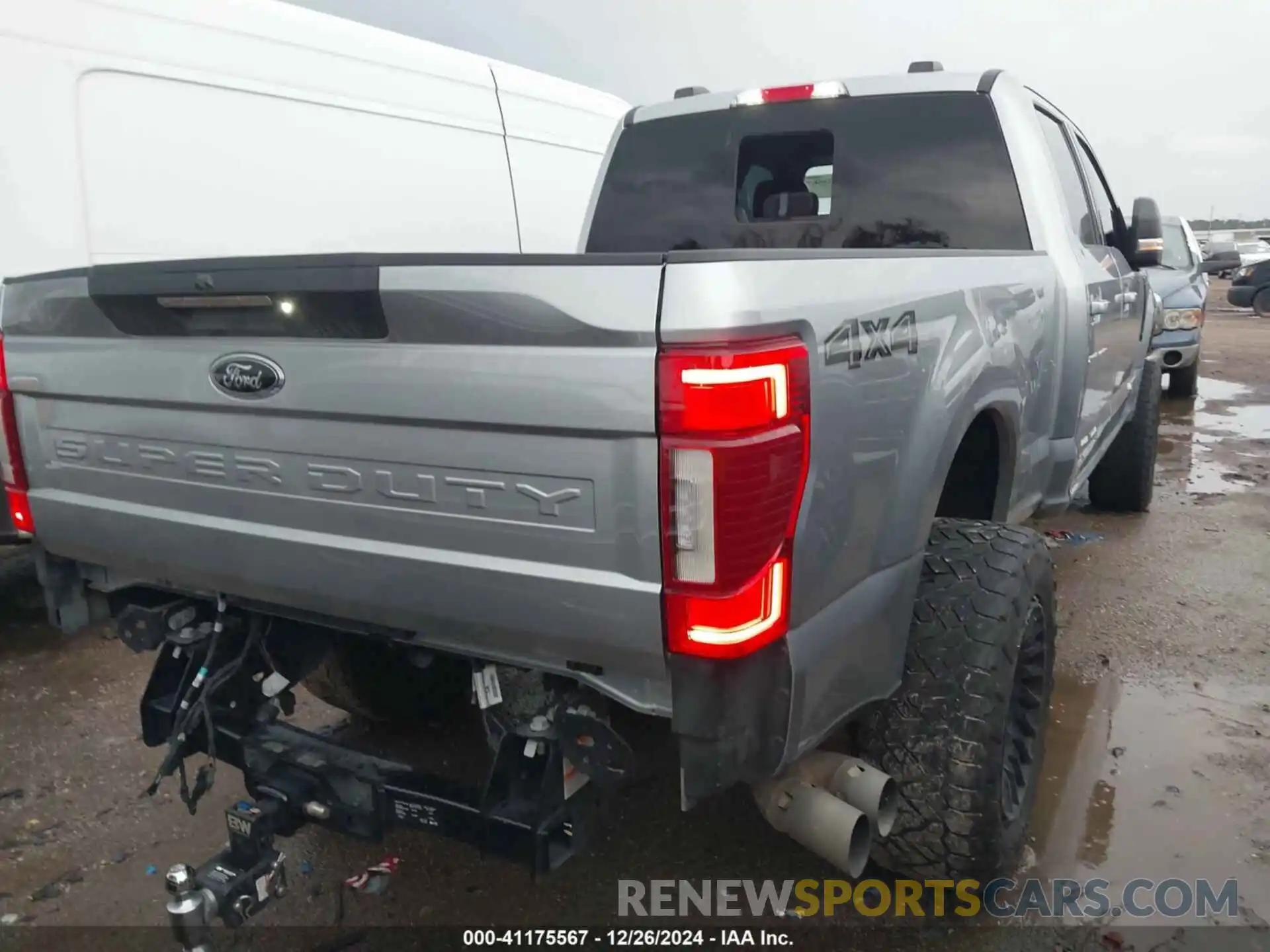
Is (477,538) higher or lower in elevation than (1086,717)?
higher

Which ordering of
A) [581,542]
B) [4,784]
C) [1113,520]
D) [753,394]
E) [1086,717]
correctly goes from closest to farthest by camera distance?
[753,394], [581,542], [4,784], [1086,717], [1113,520]

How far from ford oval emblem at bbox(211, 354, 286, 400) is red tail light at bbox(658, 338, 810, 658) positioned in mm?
851

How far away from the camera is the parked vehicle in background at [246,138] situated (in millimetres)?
3480

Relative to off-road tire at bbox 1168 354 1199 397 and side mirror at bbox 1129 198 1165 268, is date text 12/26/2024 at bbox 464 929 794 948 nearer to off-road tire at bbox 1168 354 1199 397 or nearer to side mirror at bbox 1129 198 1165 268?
side mirror at bbox 1129 198 1165 268

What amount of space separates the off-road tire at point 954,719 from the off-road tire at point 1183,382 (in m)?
8.65

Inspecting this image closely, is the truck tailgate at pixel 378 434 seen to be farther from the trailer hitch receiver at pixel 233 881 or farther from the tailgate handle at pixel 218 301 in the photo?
the trailer hitch receiver at pixel 233 881

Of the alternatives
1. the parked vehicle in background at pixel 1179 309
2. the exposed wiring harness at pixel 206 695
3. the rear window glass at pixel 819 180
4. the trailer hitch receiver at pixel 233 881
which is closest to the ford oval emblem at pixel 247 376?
the exposed wiring harness at pixel 206 695

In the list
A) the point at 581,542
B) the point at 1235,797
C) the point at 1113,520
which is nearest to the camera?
the point at 581,542

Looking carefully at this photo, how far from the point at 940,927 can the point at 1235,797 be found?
3.82 ft

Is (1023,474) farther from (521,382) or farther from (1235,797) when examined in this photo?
(521,382)

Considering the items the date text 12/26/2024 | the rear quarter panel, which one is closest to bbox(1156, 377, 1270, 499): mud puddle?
the rear quarter panel

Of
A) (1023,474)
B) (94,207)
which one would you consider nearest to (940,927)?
(1023,474)

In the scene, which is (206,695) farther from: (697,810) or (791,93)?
(791,93)

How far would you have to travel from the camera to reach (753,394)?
62.9 inches
